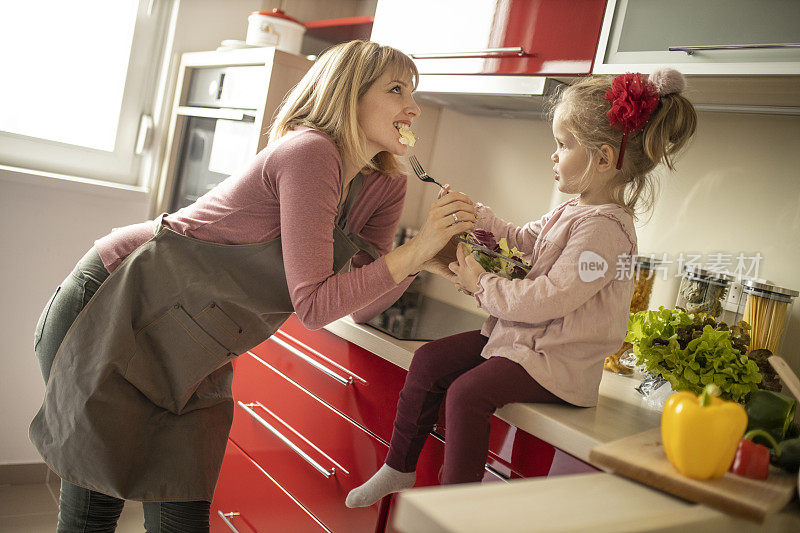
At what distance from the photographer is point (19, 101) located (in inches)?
98.5

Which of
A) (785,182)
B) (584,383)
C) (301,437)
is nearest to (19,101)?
(301,437)

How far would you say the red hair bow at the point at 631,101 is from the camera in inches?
47.6

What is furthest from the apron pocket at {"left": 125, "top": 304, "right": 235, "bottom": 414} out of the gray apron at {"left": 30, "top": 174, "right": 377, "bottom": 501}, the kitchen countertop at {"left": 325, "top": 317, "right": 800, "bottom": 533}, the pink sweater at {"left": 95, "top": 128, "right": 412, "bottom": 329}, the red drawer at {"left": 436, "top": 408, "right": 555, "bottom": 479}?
the kitchen countertop at {"left": 325, "top": 317, "right": 800, "bottom": 533}

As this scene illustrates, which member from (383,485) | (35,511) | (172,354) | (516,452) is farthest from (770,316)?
(35,511)

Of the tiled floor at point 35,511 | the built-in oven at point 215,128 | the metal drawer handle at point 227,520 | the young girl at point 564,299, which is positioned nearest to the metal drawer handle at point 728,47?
the young girl at point 564,299

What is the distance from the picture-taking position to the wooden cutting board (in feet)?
2.53

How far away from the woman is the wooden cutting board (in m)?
0.56

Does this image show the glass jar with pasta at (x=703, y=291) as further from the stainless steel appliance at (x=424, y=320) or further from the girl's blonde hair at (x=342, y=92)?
the girl's blonde hair at (x=342, y=92)

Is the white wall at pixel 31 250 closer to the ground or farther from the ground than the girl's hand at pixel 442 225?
closer to the ground

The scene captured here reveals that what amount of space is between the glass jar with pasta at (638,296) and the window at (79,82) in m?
1.94

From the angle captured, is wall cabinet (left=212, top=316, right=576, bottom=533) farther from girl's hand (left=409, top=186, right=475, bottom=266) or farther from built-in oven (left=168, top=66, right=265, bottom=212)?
built-in oven (left=168, top=66, right=265, bottom=212)

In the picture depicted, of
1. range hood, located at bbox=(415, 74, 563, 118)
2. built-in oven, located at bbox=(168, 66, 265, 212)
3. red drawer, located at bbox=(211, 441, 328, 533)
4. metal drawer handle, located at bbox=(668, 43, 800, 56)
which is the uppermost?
metal drawer handle, located at bbox=(668, 43, 800, 56)

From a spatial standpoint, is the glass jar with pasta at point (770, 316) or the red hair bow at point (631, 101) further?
the glass jar with pasta at point (770, 316)

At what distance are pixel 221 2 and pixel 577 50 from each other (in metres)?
1.71
